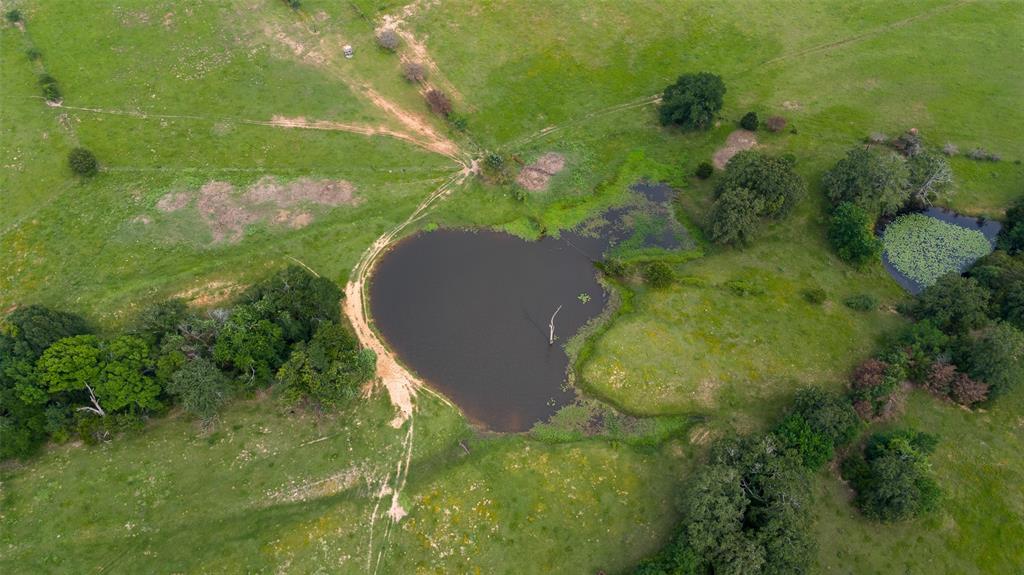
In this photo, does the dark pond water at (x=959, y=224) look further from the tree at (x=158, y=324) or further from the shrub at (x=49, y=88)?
the shrub at (x=49, y=88)

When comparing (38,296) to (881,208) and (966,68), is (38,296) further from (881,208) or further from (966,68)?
(966,68)

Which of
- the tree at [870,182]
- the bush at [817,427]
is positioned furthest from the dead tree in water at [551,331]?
the tree at [870,182]

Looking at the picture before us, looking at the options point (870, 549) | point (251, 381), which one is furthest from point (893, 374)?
point (251, 381)

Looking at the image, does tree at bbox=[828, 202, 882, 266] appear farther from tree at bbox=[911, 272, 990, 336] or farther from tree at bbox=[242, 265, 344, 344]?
tree at bbox=[242, 265, 344, 344]

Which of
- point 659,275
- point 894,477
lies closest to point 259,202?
point 659,275

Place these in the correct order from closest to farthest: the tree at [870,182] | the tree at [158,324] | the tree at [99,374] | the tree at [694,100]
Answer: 1. the tree at [99,374]
2. the tree at [158,324]
3. the tree at [870,182]
4. the tree at [694,100]

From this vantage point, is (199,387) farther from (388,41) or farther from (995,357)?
(995,357)
